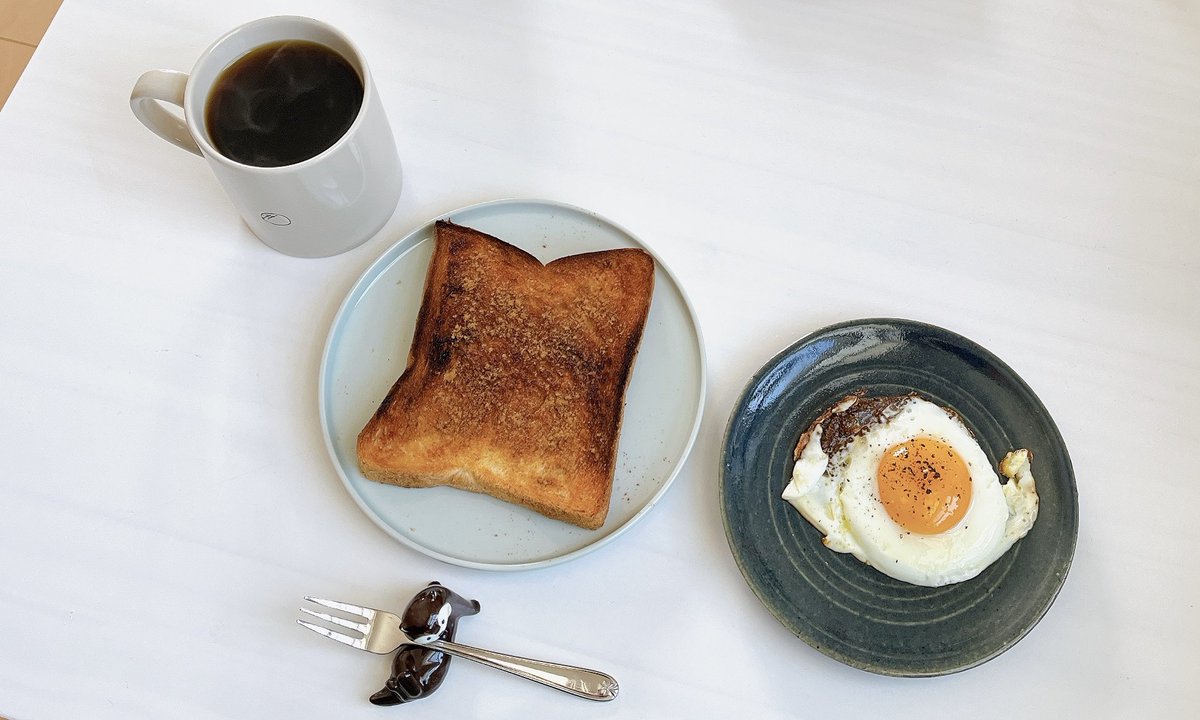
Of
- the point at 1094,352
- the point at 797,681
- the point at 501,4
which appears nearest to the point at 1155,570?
the point at 1094,352

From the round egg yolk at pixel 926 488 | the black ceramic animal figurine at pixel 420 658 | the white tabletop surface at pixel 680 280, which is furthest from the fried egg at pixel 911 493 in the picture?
the black ceramic animal figurine at pixel 420 658

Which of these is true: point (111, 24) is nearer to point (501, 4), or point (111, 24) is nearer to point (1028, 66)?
point (501, 4)

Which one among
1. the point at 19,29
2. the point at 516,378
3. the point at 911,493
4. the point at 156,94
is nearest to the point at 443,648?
the point at 516,378

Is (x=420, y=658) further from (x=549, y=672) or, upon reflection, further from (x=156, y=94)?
(x=156, y=94)

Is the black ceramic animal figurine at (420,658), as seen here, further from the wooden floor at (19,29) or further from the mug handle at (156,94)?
the wooden floor at (19,29)

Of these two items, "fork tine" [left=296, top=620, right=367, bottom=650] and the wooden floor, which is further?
the wooden floor

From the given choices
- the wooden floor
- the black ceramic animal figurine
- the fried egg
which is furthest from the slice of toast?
the wooden floor

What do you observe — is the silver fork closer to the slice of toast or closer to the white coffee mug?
the slice of toast
